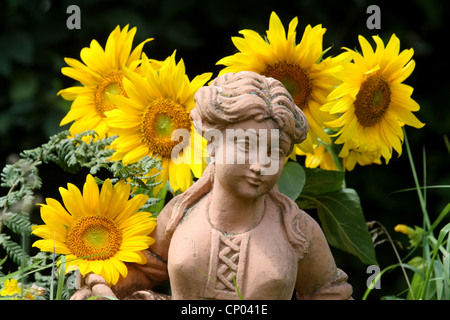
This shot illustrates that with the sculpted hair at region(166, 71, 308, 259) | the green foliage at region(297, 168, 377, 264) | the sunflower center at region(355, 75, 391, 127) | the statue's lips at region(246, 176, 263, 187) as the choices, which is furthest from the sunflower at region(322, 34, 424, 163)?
the statue's lips at region(246, 176, 263, 187)

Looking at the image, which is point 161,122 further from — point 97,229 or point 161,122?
point 97,229

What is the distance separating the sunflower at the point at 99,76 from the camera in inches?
87.4

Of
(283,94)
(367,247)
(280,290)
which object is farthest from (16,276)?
(367,247)

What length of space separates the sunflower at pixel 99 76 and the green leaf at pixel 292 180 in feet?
1.59

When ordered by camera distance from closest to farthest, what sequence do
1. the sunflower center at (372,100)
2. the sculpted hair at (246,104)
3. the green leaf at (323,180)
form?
the sculpted hair at (246,104) → the sunflower center at (372,100) → the green leaf at (323,180)

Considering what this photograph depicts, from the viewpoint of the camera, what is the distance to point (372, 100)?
2135mm

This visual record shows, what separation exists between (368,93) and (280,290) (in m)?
0.63

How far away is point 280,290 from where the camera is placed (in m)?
1.76

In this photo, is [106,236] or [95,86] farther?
[95,86]

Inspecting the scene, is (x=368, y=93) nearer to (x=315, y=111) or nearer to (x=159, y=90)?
(x=315, y=111)

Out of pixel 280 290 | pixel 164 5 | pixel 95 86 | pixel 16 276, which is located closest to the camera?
pixel 280 290

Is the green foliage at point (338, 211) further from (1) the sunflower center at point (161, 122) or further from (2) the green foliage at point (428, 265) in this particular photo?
(1) the sunflower center at point (161, 122)

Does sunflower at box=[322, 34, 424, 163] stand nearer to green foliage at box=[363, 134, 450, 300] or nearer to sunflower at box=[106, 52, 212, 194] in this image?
green foliage at box=[363, 134, 450, 300]

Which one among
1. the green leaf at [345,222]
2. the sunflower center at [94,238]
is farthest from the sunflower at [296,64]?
the sunflower center at [94,238]
